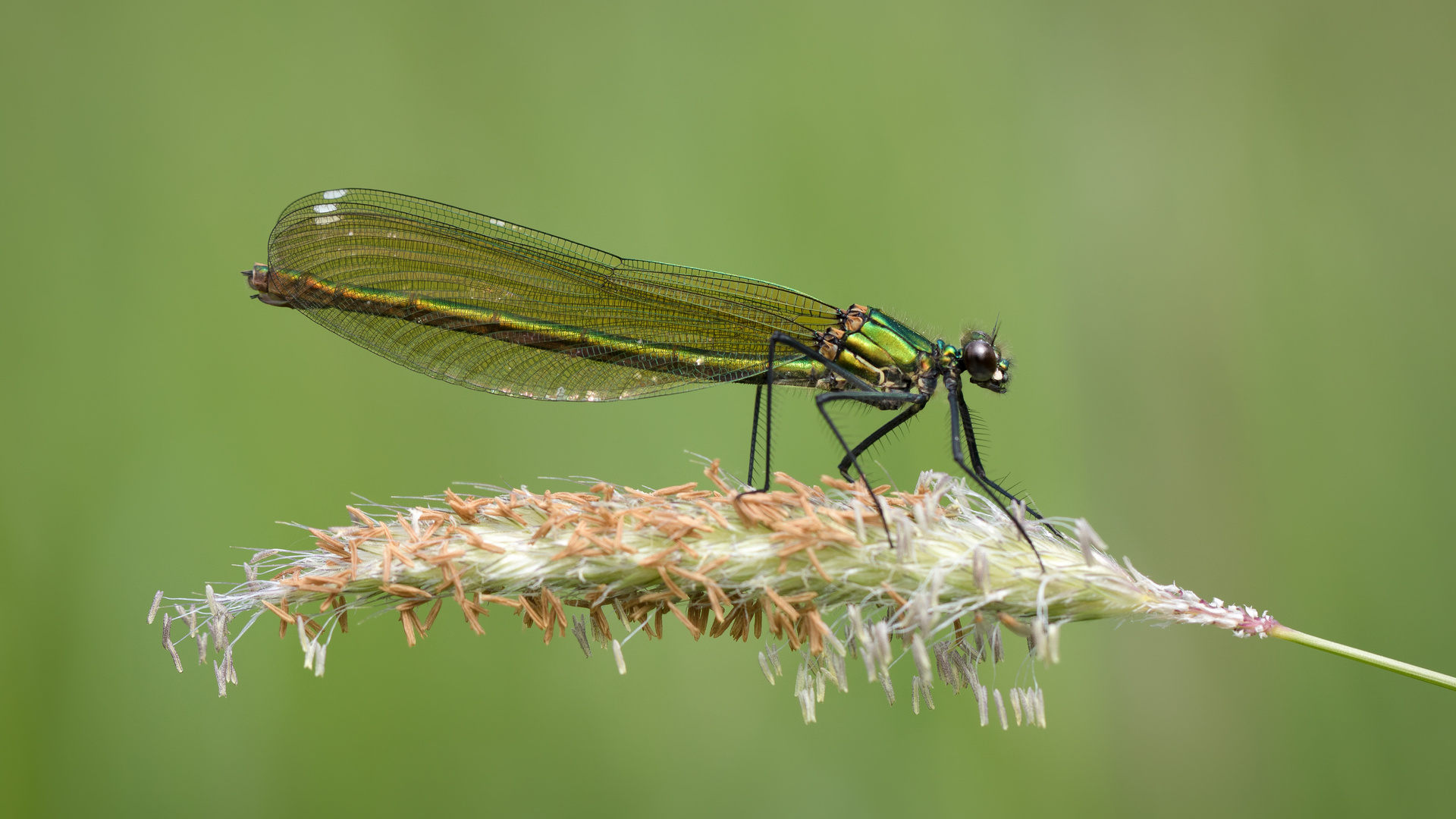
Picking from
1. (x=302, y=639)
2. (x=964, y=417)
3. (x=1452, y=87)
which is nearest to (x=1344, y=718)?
(x=964, y=417)

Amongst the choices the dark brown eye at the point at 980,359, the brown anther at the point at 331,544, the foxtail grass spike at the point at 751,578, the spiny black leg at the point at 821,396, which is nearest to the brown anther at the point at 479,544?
the foxtail grass spike at the point at 751,578

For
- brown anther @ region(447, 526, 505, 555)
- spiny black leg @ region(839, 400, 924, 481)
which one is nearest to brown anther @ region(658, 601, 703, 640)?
brown anther @ region(447, 526, 505, 555)

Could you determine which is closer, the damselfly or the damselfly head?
the damselfly

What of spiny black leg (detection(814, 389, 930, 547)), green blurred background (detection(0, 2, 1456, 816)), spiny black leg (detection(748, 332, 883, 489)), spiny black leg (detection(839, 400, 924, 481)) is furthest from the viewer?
green blurred background (detection(0, 2, 1456, 816))

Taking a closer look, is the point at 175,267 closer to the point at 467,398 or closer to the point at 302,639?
the point at 467,398

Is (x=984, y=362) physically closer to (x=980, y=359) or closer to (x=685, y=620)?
(x=980, y=359)

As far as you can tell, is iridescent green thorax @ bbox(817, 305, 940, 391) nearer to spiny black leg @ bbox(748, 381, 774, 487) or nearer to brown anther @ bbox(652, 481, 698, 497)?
spiny black leg @ bbox(748, 381, 774, 487)

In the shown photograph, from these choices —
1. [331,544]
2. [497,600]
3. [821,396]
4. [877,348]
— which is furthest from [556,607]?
[877,348]
